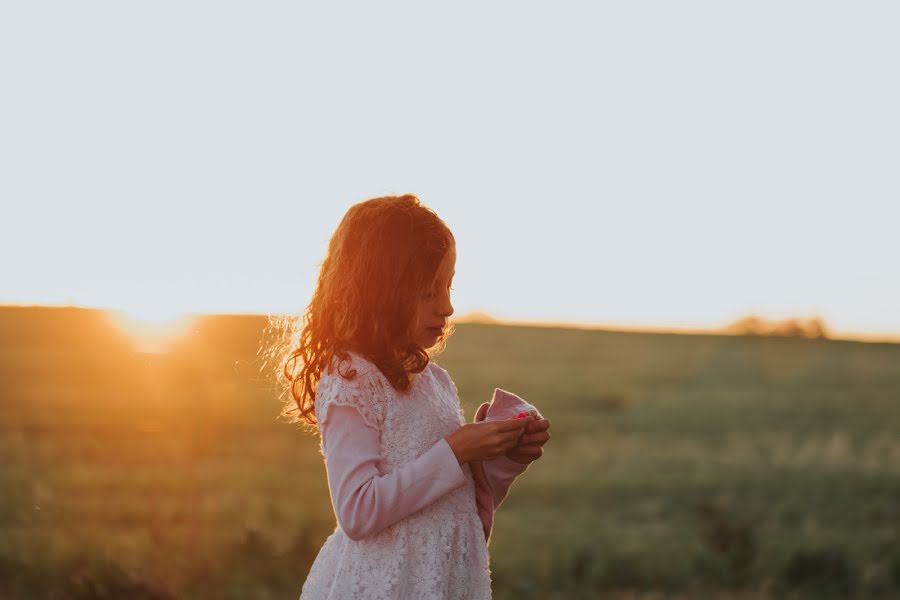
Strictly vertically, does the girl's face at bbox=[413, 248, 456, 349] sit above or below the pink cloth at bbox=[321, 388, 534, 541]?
above

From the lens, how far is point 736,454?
15258 millimetres

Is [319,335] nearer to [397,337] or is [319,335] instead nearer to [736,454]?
[397,337]

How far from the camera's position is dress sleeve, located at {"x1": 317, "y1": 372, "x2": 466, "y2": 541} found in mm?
2129

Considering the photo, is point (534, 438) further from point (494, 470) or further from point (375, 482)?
point (375, 482)

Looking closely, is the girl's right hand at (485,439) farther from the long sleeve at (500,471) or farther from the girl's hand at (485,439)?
the long sleeve at (500,471)

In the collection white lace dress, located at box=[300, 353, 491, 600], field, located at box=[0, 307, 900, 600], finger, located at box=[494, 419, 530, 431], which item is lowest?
field, located at box=[0, 307, 900, 600]

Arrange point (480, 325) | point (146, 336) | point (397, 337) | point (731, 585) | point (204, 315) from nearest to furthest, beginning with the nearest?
1. point (397, 337)
2. point (204, 315)
3. point (146, 336)
4. point (731, 585)
5. point (480, 325)

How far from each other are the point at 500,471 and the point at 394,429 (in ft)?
0.89

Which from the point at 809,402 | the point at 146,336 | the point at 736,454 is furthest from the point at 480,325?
the point at 146,336

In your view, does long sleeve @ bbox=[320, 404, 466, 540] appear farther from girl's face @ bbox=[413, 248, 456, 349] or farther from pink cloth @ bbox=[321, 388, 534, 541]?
girl's face @ bbox=[413, 248, 456, 349]

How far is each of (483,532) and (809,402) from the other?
23217 mm

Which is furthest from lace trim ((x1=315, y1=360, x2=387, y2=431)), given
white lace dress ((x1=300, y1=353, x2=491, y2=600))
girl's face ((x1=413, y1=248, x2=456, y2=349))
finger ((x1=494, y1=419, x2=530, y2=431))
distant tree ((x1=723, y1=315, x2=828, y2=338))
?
distant tree ((x1=723, y1=315, x2=828, y2=338))

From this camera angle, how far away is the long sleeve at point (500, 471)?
2.37 m

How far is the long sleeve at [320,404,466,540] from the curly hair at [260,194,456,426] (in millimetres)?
→ 150
